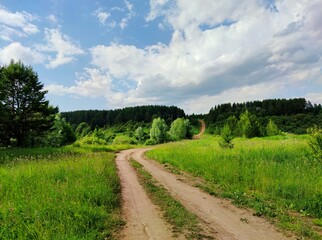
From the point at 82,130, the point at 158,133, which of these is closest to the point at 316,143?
the point at 158,133

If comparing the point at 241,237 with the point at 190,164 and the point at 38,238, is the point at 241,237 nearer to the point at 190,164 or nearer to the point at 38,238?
the point at 38,238

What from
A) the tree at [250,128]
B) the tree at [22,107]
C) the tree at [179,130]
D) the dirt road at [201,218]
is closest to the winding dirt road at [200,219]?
the dirt road at [201,218]

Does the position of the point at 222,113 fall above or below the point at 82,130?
above

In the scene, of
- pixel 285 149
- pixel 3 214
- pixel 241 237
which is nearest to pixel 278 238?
pixel 241 237

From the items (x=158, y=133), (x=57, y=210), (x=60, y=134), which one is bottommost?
(x=57, y=210)

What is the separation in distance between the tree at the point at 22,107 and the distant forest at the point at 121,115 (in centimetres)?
11427

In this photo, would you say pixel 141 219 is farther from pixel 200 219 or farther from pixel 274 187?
pixel 274 187

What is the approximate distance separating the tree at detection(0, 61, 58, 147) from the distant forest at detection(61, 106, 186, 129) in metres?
114

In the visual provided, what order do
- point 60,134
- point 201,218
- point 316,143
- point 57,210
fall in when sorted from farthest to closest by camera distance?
point 60,134 < point 316,143 < point 201,218 < point 57,210

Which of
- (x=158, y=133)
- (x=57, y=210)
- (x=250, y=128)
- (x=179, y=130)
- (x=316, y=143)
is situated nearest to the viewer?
(x=57, y=210)

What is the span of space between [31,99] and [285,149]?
3241 centimetres

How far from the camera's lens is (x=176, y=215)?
305 inches

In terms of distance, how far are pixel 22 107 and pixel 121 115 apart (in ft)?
394

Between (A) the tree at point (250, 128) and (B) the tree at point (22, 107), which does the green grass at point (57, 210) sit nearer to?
(B) the tree at point (22, 107)
